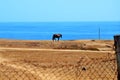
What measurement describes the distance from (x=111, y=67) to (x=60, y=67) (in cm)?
292

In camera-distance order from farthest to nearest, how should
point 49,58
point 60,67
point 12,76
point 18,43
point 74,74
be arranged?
point 18,43
point 49,58
point 60,67
point 74,74
point 12,76

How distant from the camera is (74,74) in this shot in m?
16.3

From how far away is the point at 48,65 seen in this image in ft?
66.1

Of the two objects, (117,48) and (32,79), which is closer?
(117,48)

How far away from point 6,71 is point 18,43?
2236 centimetres

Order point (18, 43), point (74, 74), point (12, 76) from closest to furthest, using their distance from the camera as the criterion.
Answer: point (12, 76)
point (74, 74)
point (18, 43)

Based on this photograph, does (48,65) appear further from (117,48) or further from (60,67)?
(117,48)

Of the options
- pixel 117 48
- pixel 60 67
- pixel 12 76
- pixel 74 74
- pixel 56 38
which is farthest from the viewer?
pixel 56 38

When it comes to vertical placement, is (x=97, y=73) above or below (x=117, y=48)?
below

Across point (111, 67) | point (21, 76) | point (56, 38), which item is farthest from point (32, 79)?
point (56, 38)

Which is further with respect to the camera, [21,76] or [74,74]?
[74,74]

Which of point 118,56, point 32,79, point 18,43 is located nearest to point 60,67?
point 32,79

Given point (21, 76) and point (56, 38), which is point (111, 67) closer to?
point (21, 76)

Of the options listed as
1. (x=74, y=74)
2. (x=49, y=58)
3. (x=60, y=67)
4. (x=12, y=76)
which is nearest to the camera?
(x=12, y=76)
